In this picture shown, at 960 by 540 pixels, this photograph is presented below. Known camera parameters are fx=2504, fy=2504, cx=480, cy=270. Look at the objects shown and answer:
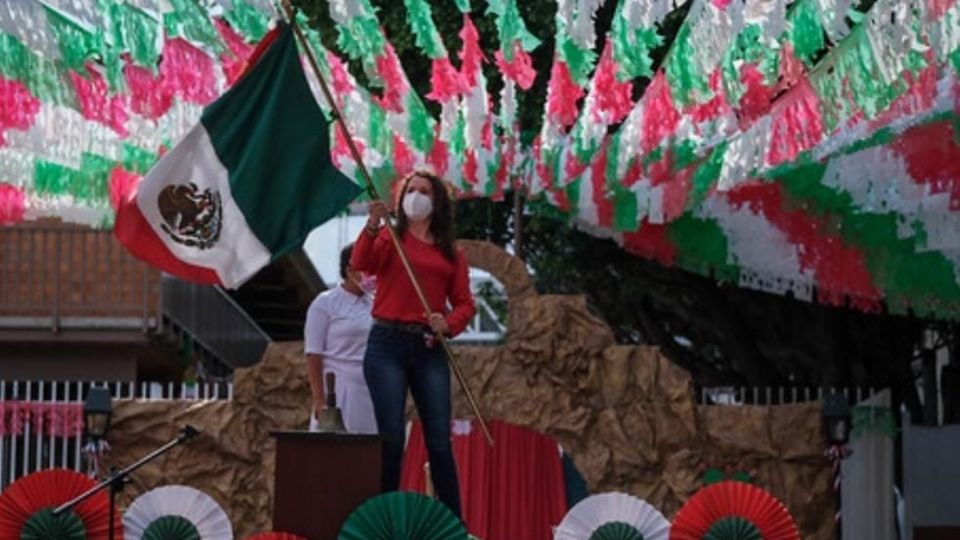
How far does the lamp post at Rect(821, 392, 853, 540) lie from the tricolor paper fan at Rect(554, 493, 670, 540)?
916 centimetres

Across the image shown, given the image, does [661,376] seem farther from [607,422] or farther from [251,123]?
[251,123]

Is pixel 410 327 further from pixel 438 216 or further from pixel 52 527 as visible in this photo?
pixel 52 527

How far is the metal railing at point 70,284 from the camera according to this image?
100 ft

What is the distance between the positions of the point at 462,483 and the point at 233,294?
81.1ft

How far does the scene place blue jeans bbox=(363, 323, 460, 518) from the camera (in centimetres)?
1195

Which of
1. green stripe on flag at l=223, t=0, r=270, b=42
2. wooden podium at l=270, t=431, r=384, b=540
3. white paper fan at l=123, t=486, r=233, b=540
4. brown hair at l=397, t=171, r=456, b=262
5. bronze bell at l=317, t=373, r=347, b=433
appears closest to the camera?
wooden podium at l=270, t=431, r=384, b=540

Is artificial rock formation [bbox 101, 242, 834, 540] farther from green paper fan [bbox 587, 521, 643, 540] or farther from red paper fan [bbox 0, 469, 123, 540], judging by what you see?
red paper fan [bbox 0, 469, 123, 540]

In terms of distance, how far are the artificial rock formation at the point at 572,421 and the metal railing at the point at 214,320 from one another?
927 centimetres

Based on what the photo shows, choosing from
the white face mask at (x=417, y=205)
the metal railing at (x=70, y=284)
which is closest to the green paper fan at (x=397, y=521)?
the white face mask at (x=417, y=205)

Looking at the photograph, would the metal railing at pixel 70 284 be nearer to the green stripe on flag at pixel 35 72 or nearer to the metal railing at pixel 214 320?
the metal railing at pixel 214 320

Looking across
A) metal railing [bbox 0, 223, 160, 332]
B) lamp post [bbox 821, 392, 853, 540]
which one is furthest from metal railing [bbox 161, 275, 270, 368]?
lamp post [bbox 821, 392, 853, 540]

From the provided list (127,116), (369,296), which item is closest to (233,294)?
(127,116)

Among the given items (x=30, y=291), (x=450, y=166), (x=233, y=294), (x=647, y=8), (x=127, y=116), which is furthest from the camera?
(x=233, y=294)

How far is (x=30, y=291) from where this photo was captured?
101 feet
